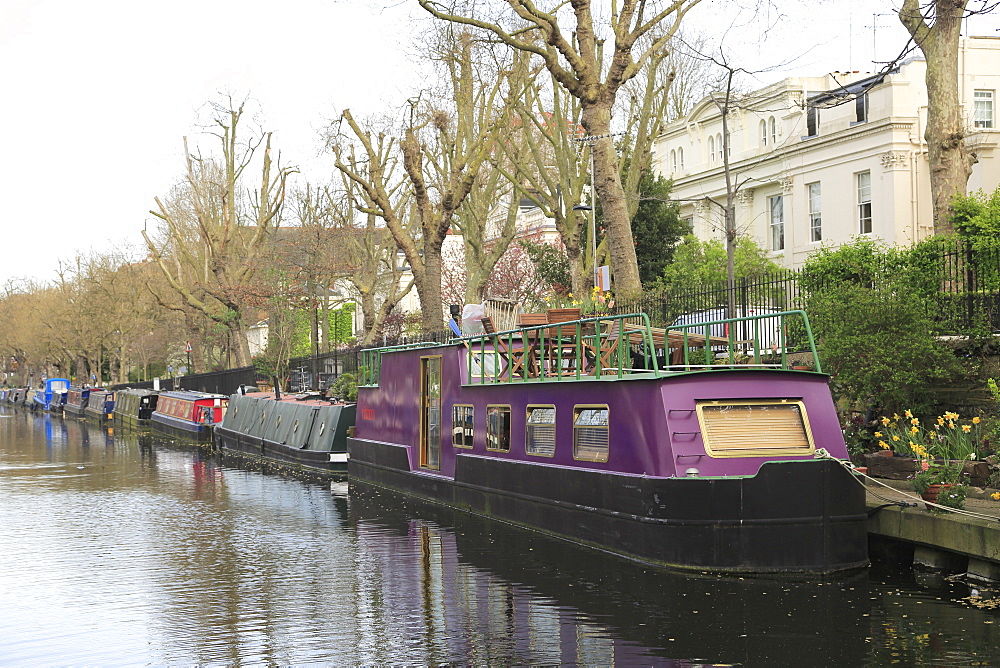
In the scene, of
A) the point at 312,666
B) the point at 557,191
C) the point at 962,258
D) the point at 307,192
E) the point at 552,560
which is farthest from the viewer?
the point at 307,192

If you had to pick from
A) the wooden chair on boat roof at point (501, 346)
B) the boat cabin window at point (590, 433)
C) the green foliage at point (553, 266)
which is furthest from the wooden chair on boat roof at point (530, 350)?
the green foliage at point (553, 266)

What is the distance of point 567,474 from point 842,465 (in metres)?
3.85

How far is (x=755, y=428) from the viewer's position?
43.6ft

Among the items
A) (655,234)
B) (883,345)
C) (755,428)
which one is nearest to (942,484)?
(755,428)

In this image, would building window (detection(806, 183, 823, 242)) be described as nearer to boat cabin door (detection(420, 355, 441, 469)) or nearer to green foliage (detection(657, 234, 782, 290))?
green foliage (detection(657, 234, 782, 290))

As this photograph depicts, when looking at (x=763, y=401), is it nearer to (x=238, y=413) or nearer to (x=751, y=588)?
(x=751, y=588)

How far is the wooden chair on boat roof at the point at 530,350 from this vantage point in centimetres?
1719

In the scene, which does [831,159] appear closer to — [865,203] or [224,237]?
[865,203]

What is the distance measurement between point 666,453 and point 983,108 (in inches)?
1362

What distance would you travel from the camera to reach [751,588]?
12.1 metres

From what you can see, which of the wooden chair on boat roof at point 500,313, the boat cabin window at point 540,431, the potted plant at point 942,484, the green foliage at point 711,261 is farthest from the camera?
the green foliage at point 711,261

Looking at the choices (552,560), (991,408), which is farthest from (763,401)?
(991,408)

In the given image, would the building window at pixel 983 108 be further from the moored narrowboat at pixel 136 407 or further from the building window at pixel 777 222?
the moored narrowboat at pixel 136 407

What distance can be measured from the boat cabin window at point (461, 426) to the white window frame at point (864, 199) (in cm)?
2711
